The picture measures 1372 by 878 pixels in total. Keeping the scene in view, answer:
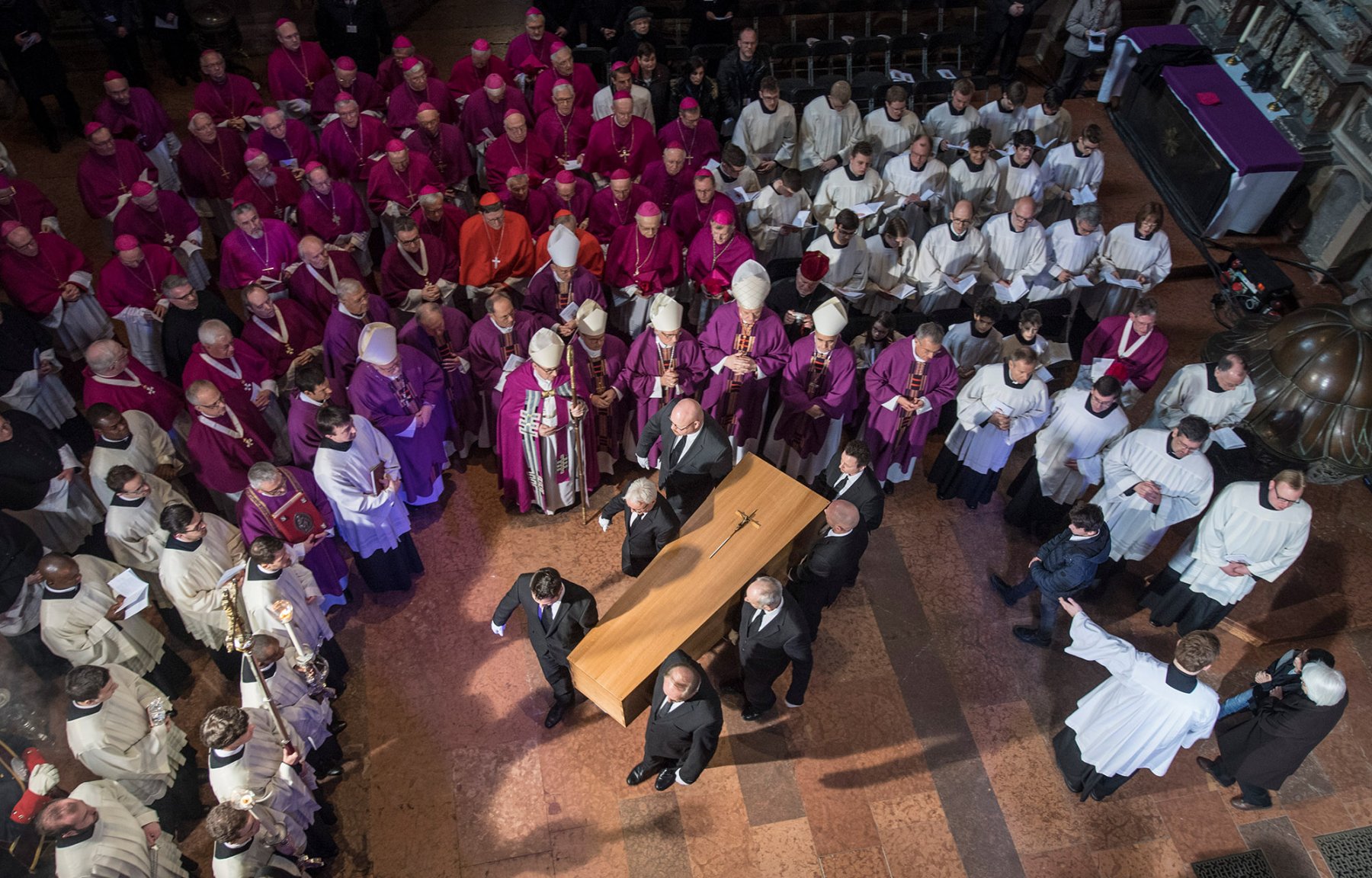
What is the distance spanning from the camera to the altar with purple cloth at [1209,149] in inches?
400

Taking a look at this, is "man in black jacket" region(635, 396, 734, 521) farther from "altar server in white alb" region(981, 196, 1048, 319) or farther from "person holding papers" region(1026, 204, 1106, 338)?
"person holding papers" region(1026, 204, 1106, 338)

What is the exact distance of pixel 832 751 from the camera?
21.6ft

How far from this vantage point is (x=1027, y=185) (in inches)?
376

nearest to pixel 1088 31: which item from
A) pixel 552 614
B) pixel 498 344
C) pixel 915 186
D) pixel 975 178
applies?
pixel 975 178

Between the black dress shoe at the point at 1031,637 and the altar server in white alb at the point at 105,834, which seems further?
the black dress shoe at the point at 1031,637

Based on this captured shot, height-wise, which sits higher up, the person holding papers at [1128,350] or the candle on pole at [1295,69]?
the candle on pole at [1295,69]

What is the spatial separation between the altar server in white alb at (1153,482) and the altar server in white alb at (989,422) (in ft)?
2.29

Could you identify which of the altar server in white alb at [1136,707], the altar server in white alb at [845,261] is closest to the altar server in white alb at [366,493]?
the altar server in white alb at [845,261]

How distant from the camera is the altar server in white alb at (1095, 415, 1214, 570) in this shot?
6.62 m

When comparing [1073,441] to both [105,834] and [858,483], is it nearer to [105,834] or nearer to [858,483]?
[858,483]

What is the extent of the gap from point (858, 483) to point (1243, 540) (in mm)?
2601

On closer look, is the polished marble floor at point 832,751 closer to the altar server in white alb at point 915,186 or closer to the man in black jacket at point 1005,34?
the altar server in white alb at point 915,186

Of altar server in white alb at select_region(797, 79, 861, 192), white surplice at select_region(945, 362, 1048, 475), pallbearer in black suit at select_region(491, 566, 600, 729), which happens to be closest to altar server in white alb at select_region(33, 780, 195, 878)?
pallbearer in black suit at select_region(491, 566, 600, 729)

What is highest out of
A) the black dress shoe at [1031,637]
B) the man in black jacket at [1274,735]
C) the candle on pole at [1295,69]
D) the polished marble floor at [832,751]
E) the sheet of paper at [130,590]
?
the candle on pole at [1295,69]
